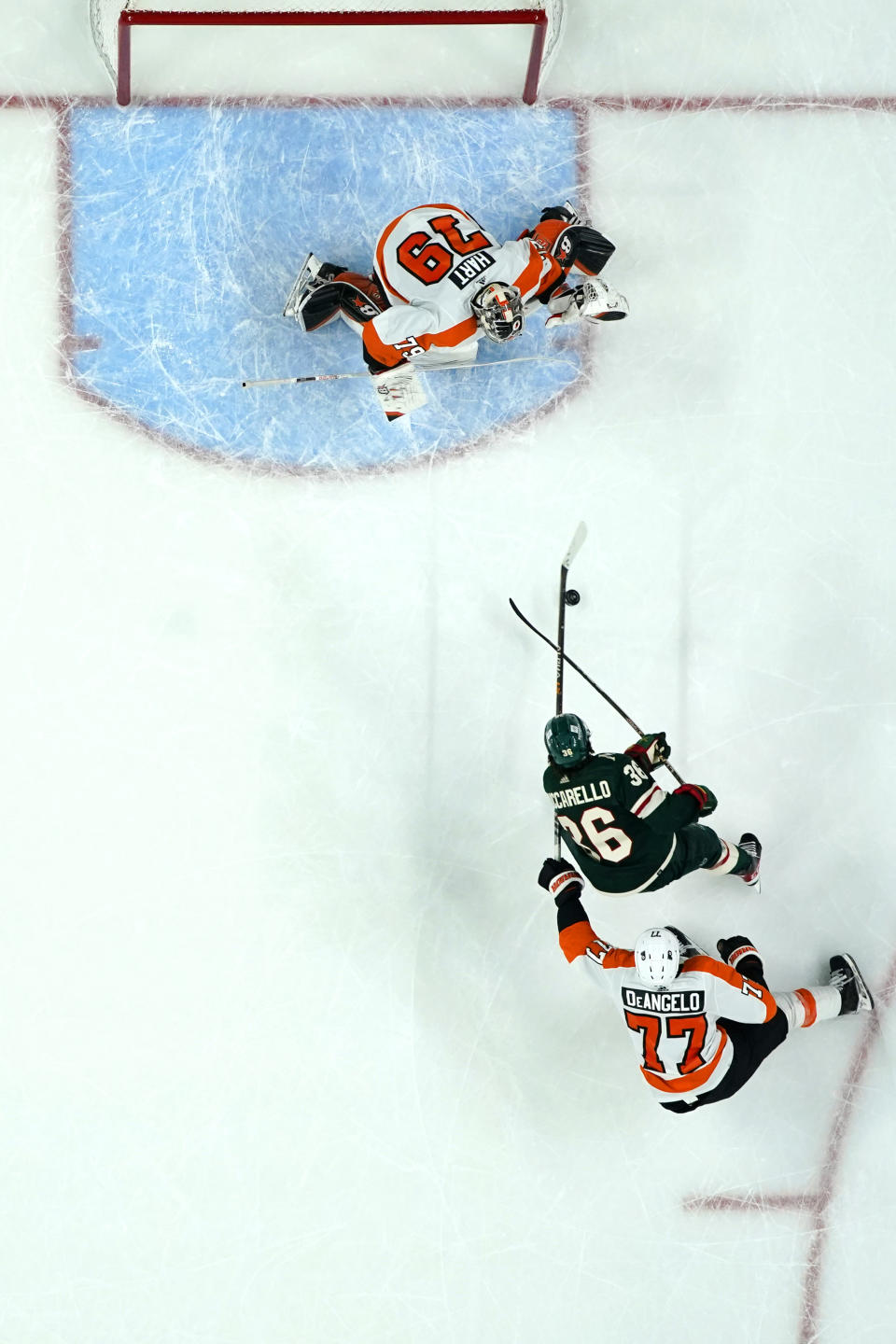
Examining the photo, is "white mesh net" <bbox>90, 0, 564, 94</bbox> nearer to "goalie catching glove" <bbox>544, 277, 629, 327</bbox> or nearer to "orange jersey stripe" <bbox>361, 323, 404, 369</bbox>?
"goalie catching glove" <bbox>544, 277, 629, 327</bbox>

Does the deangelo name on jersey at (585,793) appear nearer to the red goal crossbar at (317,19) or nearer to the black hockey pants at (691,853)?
the black hockey pants at (691,853)

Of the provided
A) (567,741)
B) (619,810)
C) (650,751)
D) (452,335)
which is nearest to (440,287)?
(452,335)

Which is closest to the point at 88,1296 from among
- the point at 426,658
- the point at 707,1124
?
the point at 707,1124

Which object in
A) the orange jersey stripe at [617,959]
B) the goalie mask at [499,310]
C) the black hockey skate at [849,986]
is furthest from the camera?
the black hockey skate at [849,986]

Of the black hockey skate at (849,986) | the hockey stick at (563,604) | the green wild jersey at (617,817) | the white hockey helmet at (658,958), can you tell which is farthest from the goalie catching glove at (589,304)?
the black hockey skate at (849,986)

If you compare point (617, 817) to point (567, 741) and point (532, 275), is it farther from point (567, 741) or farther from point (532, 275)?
point (532, 275)

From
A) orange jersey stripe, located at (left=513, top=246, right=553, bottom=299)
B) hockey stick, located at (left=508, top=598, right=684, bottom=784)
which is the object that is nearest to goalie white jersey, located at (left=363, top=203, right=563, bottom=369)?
orange jersey stripe, located at (left=513, top=246, right=553, bottom=299)
